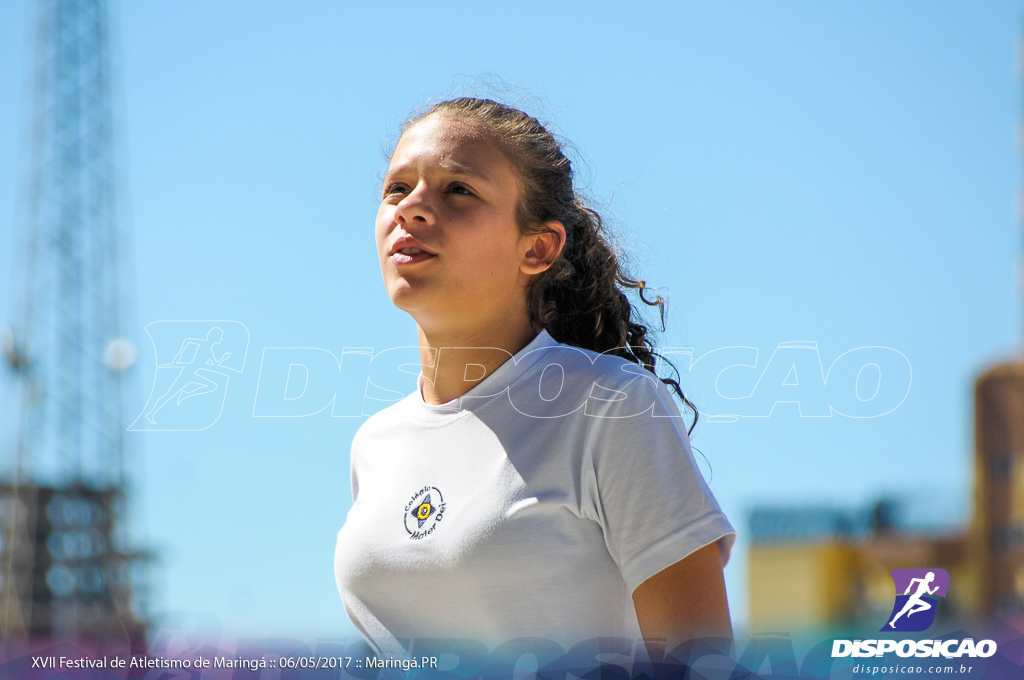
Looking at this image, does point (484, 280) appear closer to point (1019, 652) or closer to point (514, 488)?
point (514, 488)

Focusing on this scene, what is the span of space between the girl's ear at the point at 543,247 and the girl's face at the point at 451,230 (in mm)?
19

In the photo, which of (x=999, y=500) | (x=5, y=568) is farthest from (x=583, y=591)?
(x=999, y=500)

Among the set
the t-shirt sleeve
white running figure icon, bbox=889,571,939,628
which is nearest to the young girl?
the t-shirt sleeve

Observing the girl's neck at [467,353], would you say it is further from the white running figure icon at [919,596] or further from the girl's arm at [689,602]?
the white running figure icon at [919,596]

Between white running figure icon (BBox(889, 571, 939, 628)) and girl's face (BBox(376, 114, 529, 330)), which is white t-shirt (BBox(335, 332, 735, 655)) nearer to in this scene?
girl's face (BBox(376, 114, 529, 330))

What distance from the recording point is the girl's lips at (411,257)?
145 centimetres

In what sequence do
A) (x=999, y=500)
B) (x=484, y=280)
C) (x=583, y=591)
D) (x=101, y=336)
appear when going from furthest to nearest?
(x=999, y=500)
(x=101, y=336)
(x=484, y=280)
(x=583, y=591)

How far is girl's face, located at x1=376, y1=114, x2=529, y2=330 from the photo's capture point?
1.45 metres

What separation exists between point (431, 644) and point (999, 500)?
74.6 feet

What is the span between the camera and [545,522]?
1.27 metres

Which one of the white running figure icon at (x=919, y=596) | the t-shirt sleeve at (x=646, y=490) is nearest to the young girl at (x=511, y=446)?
the t-shirt sleeve at (x=646, y=490)

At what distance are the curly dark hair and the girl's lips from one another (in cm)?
17

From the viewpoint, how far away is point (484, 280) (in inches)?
58.4

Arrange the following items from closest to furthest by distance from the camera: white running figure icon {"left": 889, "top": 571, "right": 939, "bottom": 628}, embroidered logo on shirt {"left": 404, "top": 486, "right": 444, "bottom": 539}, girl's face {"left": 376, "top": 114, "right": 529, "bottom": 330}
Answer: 1. embroidered logo on shirt {"left": 404, "top": 486, "right": 444, "bottom": 539}
2. girl's face {"left": 376, "top": 114, "right": 529, "bottom": 330}
3. white running figure icon {"left": 889, "top": 571, "right": 939, "bottom": 628}
